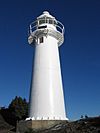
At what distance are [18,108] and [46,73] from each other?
13069mm

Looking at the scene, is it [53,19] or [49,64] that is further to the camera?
[53,19]

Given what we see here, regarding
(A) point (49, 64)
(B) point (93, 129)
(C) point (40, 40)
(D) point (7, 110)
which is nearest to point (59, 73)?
(A) point (49, 64)

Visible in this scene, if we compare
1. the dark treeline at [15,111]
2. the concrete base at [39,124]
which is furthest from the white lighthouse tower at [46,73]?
the dark treeline at [15,111]

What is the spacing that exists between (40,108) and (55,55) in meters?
6.20

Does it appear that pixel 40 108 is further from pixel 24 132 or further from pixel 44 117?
pixel 24 132

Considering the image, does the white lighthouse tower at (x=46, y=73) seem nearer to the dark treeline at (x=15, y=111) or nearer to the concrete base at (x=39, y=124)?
the concrete base at (x=39, y=124)

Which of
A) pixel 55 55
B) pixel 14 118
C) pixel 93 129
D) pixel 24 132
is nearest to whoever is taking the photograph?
pixel 93 129

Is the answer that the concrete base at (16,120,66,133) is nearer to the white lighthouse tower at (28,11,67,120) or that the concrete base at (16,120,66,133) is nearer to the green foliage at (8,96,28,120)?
the white lighthouse tower at (28,11,67,120)

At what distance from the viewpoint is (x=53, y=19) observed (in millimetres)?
29812

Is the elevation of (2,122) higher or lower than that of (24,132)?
higher

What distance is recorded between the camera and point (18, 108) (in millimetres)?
37750

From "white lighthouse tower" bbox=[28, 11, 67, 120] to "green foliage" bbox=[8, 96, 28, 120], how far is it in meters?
11.2

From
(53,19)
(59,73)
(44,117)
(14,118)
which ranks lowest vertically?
(44,117)

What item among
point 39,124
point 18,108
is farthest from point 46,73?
point 18,108
